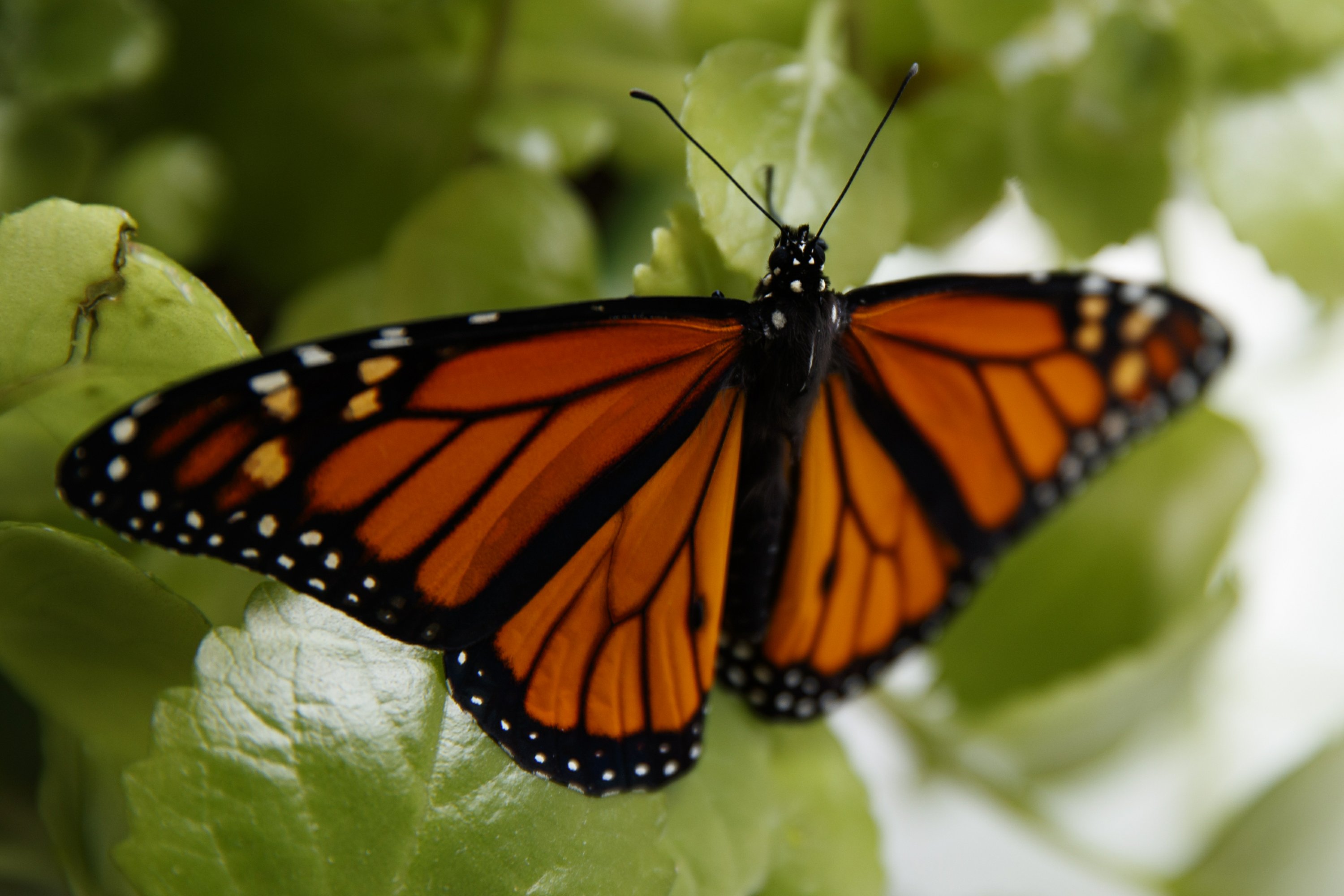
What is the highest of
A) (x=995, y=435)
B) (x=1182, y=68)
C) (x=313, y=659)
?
(x=1182, y=68)

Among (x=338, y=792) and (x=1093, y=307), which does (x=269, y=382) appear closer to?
(x=338, y=792)

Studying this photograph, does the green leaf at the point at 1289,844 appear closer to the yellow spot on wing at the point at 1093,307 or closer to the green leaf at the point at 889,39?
the yellow spot on wing at the point at 1093,307

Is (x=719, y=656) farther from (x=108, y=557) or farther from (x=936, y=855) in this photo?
(x=936, y=855)

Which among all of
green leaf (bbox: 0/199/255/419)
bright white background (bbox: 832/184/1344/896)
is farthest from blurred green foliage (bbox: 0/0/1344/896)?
bright white background (bbox: 832/184/1344/896)

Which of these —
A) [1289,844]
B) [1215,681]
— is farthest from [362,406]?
[1215,681]

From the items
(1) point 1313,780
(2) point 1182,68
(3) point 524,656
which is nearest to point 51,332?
(3) point 524,656

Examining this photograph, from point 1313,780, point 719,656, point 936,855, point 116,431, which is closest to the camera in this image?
point 116,431

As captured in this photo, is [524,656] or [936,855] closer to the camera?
[524,656]
